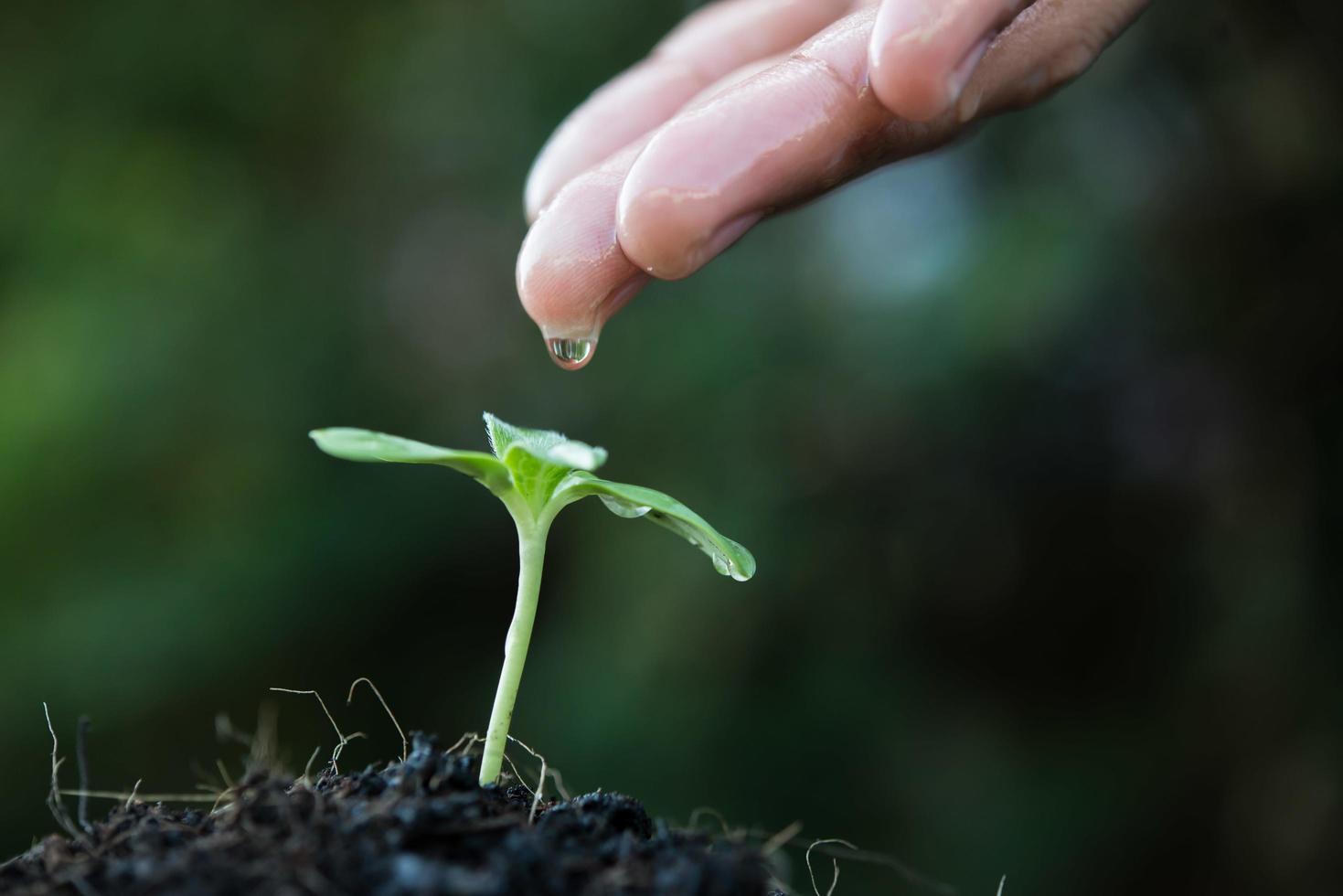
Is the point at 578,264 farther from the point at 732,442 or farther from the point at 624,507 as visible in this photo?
the point at 732,442

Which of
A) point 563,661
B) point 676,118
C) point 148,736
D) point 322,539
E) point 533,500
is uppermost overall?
point 676,118

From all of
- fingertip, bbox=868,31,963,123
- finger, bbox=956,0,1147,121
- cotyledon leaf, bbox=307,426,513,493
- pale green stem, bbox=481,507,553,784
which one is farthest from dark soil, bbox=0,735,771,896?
finger, bbox=956,0,1147,121

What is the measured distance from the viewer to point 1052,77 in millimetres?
1223

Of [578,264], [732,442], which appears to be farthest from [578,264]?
[732,442]

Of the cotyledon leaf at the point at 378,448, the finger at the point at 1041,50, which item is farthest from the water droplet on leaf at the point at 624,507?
the finger at the point at 1041,50

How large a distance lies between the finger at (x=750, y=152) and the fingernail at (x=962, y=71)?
0.45 ft

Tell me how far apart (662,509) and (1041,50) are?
753 millimetres

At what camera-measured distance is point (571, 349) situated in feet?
3.68

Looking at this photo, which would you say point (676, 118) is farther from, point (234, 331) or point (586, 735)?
point (234, 331)

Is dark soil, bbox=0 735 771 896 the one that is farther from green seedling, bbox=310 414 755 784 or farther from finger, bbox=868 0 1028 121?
finger, bbox=868 0 1028 121

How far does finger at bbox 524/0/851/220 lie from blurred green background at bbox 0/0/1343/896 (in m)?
0.67

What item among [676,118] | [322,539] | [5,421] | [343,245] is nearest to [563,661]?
[322,539]

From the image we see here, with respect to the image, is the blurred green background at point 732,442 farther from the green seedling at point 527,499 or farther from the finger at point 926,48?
the green seedling at point 527,499

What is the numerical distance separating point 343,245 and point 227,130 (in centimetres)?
38
